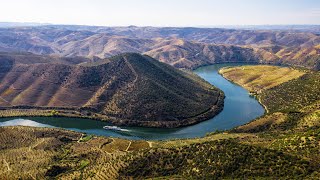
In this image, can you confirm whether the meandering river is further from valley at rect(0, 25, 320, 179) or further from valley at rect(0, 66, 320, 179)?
valley at rect(0, 66, 320, 179)

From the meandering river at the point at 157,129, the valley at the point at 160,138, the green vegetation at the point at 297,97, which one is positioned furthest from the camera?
the green vegetation at the point at 297,97

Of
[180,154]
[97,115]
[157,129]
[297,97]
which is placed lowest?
[157,129]

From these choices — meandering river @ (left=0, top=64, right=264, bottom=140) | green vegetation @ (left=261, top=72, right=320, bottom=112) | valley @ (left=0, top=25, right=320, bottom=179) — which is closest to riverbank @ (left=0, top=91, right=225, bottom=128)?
valley @ (left=0, top=25, right=320, bottom=179)

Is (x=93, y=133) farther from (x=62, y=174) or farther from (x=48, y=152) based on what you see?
(x=62, y=174)

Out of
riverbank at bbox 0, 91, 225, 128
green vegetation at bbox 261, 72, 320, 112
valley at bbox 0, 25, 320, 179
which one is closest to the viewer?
valley at bbox 0, 25, 320, 179

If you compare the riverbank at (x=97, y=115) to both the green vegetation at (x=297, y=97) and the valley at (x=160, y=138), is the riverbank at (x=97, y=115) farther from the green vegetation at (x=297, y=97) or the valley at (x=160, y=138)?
the green vegetation at (x=297, y=97)

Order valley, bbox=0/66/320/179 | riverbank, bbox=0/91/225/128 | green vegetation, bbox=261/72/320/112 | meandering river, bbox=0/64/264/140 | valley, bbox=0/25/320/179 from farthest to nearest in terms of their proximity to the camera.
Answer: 1. green vegetation, bbox=261/72/320/112
2. riverbank, bbox=0/91/225/128
3. meandering river, bbox=0/64/264/140
4. valley, bbox=0/25/320/179
5. valley, bbox=0/66/320/179

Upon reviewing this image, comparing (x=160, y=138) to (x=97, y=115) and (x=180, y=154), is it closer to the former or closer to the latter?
(x=97, y=115)

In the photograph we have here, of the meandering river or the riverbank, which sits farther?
the riverbank

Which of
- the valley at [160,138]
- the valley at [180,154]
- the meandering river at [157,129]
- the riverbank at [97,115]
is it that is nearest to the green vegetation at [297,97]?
the valley at [160,138]

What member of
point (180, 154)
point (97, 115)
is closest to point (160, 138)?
point (97, 115)

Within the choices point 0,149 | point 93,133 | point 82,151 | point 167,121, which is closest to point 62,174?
point 82,151
